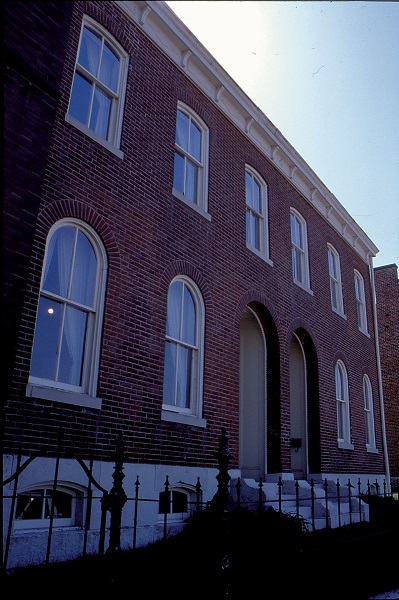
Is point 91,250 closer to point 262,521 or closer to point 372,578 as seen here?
point 262,521

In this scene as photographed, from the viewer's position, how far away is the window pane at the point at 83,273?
7344 millimetres

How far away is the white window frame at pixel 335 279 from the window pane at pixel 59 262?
34.0 ft

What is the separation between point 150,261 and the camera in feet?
28.0

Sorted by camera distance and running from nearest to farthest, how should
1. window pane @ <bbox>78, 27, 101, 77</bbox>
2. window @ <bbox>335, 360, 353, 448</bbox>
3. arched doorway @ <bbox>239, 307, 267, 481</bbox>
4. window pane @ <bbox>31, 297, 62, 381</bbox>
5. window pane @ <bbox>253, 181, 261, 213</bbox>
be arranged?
window pane @ <bbox>31, 297, 62, 381</bbox>, window pane @ <bbox>78, 27, 101, 77</bbox>, arched doorway @ <bbox>239, 307, 267, 481</bbox>, window pane @ <bbox>253, 181, 261, 213</bbox>, window @ <bbox>335, 360, 353, 448</bbox>

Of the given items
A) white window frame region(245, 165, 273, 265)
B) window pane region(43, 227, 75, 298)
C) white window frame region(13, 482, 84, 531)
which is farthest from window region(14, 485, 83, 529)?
white window frame region(245, 165, 273, 265)

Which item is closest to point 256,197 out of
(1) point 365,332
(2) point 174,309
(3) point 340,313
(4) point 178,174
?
(4) point 178,174

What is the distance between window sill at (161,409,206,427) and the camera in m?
8.20

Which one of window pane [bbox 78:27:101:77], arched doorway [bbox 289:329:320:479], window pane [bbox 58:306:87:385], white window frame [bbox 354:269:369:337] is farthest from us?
white window frame [bbox 354:269:369:337]

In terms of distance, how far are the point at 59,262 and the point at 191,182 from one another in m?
4.09

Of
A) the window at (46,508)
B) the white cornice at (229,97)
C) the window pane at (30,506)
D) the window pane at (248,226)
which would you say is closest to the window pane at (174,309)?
the window pane at (248,226)

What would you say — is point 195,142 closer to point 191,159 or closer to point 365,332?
point 191,159

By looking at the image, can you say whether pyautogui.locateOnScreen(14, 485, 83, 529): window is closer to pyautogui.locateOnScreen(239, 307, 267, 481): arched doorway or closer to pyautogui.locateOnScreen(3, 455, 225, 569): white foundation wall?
pyautogui.locateOnScreen(3, 455, 225, 569): white foundation wall

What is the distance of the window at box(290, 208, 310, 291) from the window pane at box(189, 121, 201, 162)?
4306mm

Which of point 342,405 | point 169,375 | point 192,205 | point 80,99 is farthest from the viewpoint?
point 342,405
